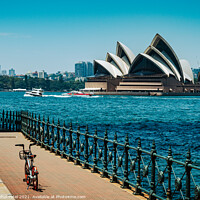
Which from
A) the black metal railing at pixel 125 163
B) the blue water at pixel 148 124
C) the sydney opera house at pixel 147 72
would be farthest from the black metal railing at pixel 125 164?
the sydney opera house at pixel 147 72

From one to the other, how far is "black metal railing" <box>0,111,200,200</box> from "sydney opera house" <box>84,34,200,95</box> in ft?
452

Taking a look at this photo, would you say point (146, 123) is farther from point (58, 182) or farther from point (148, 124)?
point (58, 182)

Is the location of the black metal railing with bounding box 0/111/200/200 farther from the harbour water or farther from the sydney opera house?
the sydney opera house

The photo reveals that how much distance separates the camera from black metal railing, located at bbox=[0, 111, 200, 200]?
27.0 ft

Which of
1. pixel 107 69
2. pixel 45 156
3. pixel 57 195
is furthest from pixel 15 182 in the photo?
pixel 107 69

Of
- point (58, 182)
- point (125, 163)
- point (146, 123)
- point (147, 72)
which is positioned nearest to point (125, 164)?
point (125, 163)

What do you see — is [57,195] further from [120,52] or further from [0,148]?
[120,52]

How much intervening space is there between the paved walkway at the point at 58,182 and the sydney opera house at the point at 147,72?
14547cm

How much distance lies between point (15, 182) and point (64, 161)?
3.82 metres

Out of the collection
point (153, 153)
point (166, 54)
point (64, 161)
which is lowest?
point (64, 161)

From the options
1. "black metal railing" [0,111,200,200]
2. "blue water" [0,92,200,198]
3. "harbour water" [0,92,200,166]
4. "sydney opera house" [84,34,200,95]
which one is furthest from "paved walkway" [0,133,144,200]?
"sydney opera house" [84,34,200,95]

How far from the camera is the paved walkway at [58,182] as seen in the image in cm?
845

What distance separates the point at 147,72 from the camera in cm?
17225

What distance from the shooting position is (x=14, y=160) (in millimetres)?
12594
